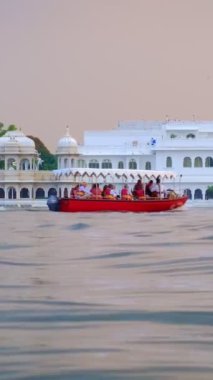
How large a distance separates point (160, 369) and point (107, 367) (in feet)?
0.60

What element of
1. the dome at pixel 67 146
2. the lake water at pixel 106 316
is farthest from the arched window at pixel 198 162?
the lake water at pixel 106 316

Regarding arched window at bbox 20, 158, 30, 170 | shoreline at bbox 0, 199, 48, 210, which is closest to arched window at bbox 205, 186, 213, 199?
arched window at bbox 20, 158, 30, 170

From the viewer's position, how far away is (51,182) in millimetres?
44844

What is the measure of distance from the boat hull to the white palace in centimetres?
1760

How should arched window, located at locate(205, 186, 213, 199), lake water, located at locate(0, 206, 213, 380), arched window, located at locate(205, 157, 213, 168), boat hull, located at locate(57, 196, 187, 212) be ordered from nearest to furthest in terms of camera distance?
lake water, located at locate(0, 206, 213, 380), boat hull, located at locate(57, 196, 187, 212), arched window, located at locate(205, 186, 213, 199), arched window, located at locate(205, 157, 213, 168)

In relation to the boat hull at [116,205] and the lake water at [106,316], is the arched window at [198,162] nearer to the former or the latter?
the boat hull at [116,205]

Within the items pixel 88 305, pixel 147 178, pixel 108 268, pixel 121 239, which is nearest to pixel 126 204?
pixel 147 178

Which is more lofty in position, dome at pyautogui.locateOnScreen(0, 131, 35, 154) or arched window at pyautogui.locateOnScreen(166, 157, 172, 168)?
dome at pyautogui.locateOnScreen(0, 131, 35, 154)

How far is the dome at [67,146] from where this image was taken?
46422mm

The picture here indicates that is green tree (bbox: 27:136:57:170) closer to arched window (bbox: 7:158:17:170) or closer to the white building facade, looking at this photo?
the white building facade

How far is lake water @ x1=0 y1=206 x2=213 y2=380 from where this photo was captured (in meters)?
3.62

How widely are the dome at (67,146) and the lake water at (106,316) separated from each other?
124ft

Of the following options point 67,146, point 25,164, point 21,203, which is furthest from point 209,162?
point 21,203

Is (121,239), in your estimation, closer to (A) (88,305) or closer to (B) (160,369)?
(A) (88,305)
